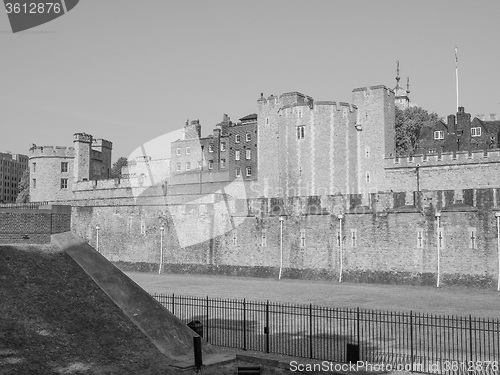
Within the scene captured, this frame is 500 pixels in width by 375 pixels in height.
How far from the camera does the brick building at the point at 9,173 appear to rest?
15712 cm

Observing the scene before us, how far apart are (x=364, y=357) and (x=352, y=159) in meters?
39.4

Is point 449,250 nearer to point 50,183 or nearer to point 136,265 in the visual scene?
point 136,265

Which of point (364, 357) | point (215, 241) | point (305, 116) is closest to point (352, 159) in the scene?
point (305, 116)

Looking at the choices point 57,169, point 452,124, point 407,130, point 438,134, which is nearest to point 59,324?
point 452,124

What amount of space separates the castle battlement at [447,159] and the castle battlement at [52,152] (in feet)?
140

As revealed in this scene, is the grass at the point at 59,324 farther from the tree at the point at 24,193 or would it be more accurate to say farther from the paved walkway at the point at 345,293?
the tree at the point at 24,193

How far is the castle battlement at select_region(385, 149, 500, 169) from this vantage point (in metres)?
48.3

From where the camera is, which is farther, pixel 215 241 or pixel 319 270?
pixel 215 241

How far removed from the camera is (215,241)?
44.7 m

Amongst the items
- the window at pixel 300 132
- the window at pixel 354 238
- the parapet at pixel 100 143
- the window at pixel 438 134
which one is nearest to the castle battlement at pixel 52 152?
the parapet at pixel 100 143

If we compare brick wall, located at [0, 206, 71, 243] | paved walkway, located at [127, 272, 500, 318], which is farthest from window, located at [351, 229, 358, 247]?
brick wall, located at [0, 206, 71, 243]

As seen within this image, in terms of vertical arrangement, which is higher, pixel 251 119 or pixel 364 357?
pixel 251 119

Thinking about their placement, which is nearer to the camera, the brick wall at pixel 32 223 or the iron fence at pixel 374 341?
the iron fence at pixel 374 341

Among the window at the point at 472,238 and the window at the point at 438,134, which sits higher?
the window at the point at 438,134
